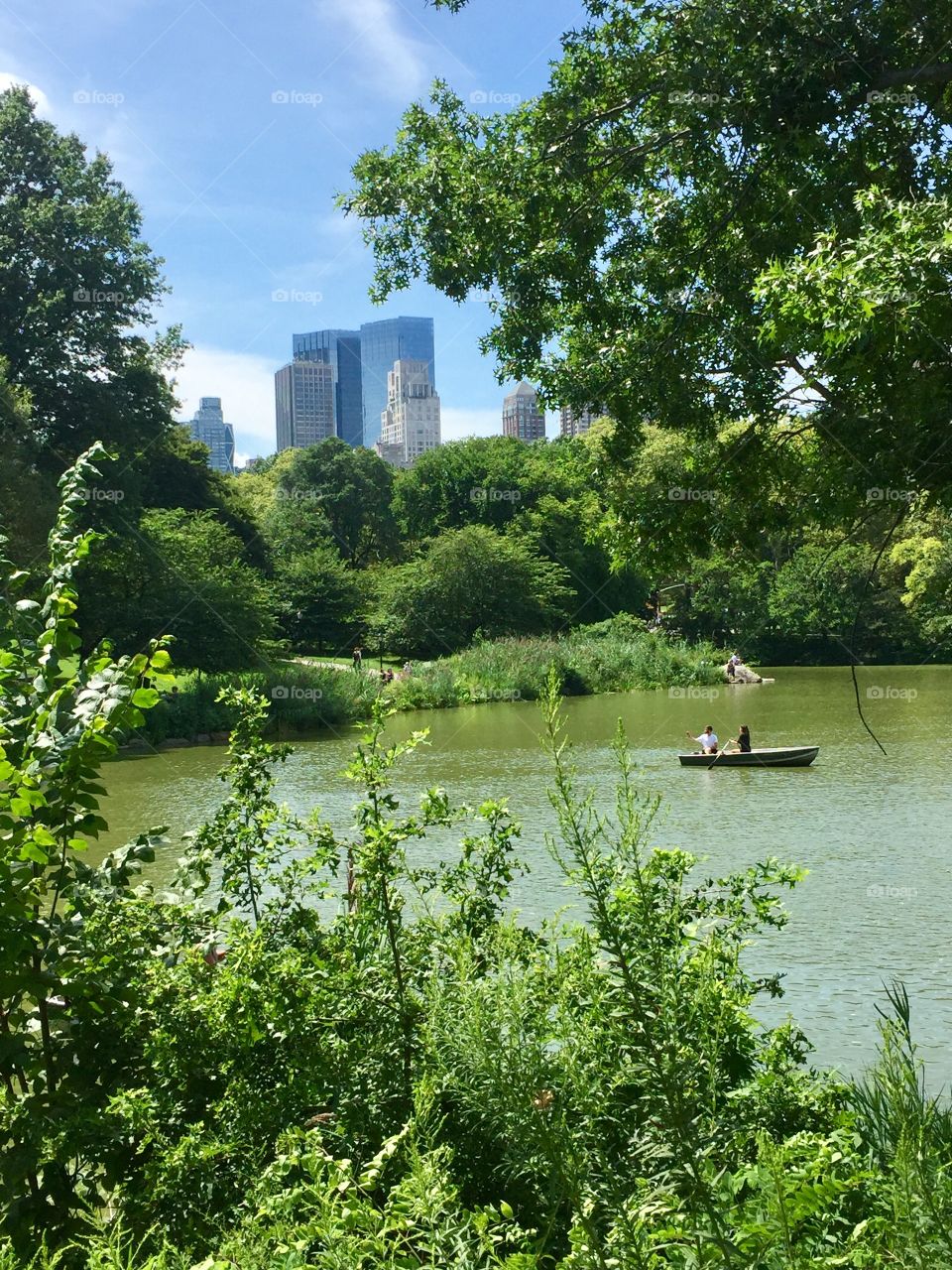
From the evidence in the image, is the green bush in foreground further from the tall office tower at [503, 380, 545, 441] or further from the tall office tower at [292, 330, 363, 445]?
the tall office tower at [292, 330, 363, 445]

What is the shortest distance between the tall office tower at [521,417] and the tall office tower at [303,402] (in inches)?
1188

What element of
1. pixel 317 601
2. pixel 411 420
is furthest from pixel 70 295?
pixel 411 420

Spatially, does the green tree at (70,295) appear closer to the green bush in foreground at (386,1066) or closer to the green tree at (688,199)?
the green tree at (688,199)

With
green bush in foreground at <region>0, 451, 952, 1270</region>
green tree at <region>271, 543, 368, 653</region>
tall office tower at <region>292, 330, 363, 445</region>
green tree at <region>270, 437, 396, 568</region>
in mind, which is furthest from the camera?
tall office tower at <region>292, 330, 363, 445</region>

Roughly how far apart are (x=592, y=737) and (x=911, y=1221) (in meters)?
23.0

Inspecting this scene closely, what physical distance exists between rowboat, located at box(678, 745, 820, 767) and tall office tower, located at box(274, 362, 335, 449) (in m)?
116

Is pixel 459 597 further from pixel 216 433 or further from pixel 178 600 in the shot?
pixel 216 433

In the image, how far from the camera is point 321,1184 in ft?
Answer: 5.89

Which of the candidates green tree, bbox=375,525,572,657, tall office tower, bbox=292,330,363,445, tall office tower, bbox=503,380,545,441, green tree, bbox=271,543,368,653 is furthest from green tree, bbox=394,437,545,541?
tall office tower, bbox=292,330,363,445

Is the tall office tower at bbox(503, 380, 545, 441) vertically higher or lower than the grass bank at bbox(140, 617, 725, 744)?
higher

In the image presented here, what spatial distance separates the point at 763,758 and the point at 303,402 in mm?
121644

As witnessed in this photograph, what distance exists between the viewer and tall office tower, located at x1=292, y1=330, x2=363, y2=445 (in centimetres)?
15825

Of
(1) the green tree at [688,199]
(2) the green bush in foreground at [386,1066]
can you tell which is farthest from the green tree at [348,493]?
(2) the green bush in foreground at [386,1066]

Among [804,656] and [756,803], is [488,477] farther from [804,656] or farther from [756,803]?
[756,803]
